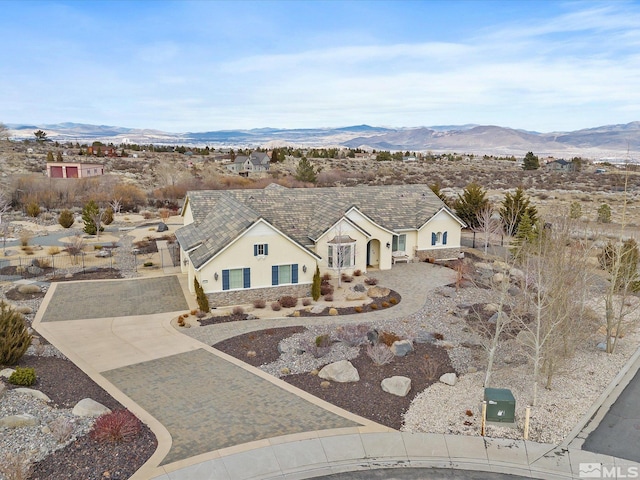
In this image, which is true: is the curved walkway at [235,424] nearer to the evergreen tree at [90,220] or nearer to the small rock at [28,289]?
the small rock at [28,289]

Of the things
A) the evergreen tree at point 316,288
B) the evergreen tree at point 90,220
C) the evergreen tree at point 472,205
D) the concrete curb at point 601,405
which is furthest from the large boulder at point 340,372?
the evergreen tree at point 90,220

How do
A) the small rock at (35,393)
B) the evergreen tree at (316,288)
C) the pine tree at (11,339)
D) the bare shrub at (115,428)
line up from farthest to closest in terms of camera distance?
the evergreen tree at (316,288)
the pine tree at (11,339)
the small rock at (35,393)
the bare shrub at (115,428)

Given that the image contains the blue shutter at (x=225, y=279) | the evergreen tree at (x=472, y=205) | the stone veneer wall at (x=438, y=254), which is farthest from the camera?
the evergreen tree at (x=472, y=205)

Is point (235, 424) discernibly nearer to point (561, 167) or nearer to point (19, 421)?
point (19, 421)

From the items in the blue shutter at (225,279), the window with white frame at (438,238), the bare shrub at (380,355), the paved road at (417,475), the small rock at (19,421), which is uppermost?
the window with white frame at (438,238)

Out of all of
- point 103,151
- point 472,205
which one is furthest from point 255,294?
point 103,151

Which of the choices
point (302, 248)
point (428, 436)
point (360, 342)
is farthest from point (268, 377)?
point (302, 248)

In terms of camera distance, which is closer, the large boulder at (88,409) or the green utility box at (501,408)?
the green utility box at (501,408)

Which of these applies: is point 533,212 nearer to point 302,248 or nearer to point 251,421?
point 302,248
